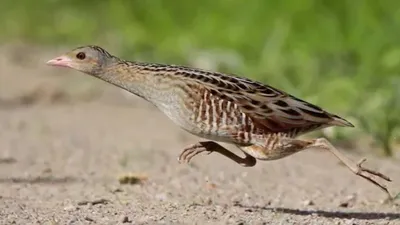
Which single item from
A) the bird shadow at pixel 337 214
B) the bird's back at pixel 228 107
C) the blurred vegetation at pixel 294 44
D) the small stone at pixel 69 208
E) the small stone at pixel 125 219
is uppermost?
the blurred vegetation at pixel 294 44

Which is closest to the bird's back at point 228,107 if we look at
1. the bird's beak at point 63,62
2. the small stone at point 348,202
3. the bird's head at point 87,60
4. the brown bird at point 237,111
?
the brown bird at point 237,111

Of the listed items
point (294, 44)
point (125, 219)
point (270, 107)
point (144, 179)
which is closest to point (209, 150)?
point (270, 107)

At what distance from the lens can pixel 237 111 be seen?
19.2 ft

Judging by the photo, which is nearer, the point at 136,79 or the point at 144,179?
the point at 136,79

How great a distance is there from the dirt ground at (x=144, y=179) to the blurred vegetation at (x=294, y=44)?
786 millimetres

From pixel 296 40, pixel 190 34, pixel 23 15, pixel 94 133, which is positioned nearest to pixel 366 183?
pixel 94 133

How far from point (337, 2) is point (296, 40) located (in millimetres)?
521

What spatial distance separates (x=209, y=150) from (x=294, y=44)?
4877 millimetres

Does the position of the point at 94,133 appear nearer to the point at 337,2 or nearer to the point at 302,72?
the point at 302,72

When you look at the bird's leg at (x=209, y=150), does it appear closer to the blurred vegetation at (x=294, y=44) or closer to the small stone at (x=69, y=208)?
the small stone at (x=69, y=208)

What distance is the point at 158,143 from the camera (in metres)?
8.67

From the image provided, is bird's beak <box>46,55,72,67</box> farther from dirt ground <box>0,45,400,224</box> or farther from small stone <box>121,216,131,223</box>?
small stone <box>121,216,131,223</box>

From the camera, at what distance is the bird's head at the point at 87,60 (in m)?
6.29

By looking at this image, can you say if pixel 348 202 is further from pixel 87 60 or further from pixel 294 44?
pixel 294 44
